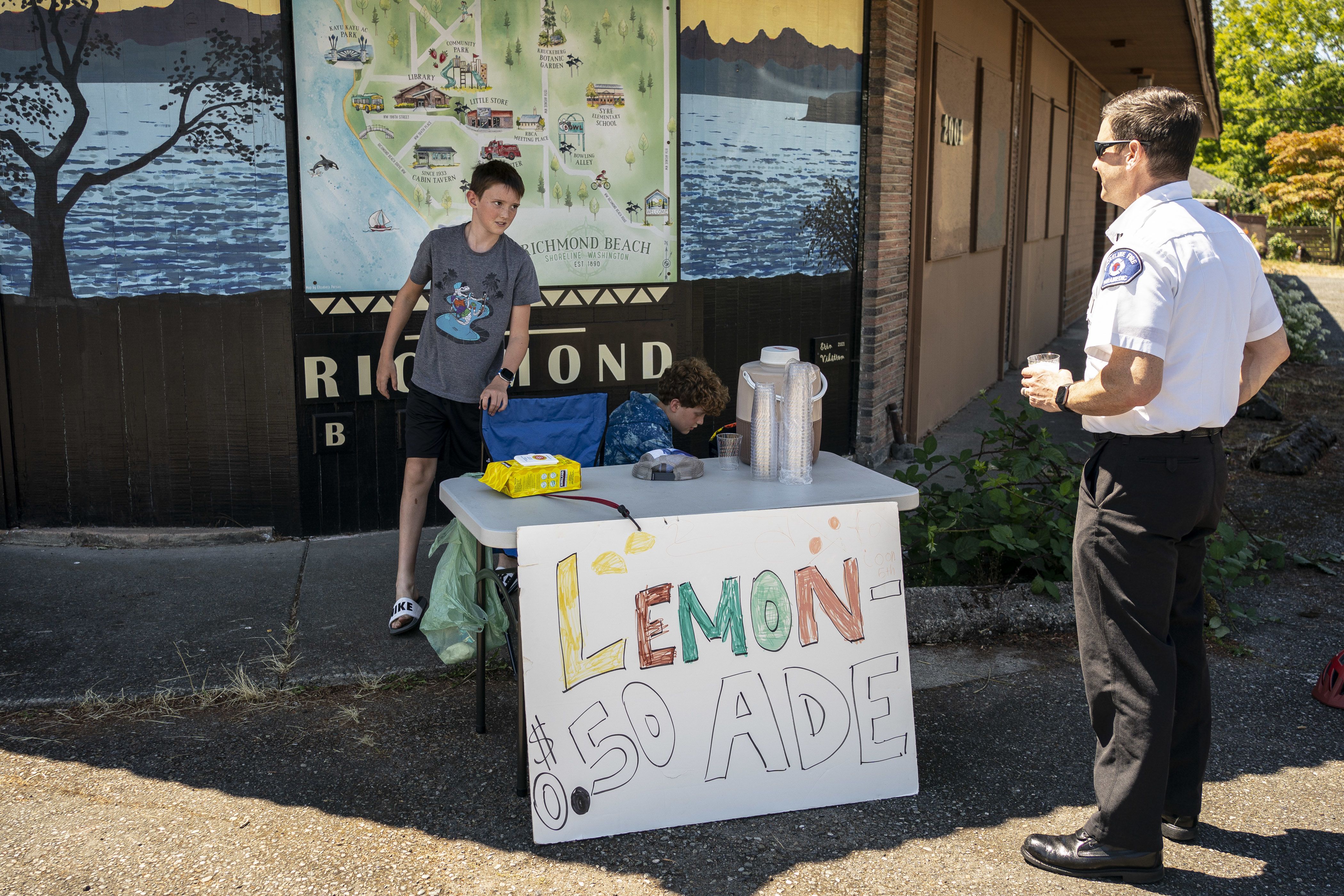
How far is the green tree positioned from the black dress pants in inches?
1965

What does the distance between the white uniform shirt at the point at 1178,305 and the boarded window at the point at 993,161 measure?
727 centimetres

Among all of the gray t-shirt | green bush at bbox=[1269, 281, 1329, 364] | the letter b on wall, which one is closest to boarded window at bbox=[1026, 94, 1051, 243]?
green bush at bbox=[1269, 281, 1329, 364]

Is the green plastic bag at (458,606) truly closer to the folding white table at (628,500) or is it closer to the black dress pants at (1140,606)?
the folding white table at (628,500)

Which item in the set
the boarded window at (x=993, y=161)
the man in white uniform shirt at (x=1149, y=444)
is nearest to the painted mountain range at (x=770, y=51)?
the boarded window at (x=993, y=161)

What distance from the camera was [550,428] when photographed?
14.0ft

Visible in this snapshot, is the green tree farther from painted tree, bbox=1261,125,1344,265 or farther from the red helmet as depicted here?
the red helmet

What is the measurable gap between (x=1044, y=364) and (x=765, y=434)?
3.11 feet

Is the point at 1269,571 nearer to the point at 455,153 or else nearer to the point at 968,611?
the point at 968,611

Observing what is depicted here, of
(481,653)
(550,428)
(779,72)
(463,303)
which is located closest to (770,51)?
(779,72)

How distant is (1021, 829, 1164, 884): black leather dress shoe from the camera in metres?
3.04

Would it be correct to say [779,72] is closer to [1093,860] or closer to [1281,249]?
[1093,860]

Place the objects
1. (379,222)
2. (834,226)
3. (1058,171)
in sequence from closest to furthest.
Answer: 1. (379,222)
2. (834,226)
3. (1058,171)

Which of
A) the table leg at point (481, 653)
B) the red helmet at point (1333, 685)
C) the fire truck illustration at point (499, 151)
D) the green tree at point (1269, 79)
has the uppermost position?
the green tree at point (1269, 79)

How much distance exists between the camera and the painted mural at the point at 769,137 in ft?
21.5
